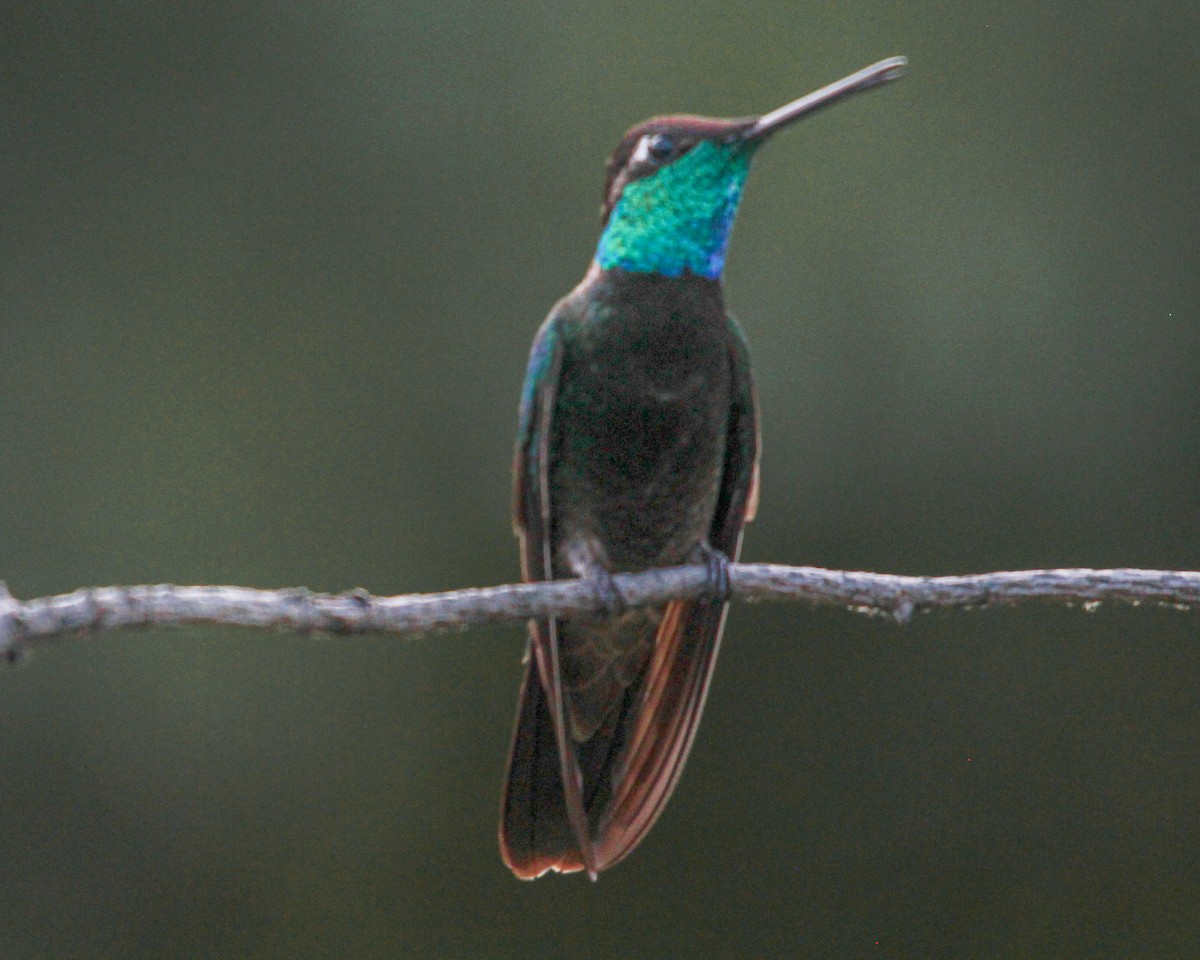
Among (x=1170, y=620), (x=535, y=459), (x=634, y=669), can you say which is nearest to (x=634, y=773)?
(x=634, y=669)

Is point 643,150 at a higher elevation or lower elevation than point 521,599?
higher

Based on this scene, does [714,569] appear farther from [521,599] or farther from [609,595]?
[521,599]

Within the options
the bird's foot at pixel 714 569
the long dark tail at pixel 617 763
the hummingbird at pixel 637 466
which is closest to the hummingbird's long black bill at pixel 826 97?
the hummingbird at pixel 637 466

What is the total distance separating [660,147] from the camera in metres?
3.47

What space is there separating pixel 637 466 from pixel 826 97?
88 cm

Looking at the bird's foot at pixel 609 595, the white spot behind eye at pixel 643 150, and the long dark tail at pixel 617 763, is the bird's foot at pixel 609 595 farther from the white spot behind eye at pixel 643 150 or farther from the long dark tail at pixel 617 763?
the white spot behind eye at pixel 643 150

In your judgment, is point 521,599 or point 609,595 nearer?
point 521,599

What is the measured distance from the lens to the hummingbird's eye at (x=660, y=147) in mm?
3455

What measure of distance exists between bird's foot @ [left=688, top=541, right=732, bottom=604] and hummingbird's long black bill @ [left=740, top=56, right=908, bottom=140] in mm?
921

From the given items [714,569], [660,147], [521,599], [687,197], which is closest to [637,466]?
[714,569]

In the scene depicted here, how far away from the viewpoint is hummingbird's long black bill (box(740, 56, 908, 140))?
10.2 feet

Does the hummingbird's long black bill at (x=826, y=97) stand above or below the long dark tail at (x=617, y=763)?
above

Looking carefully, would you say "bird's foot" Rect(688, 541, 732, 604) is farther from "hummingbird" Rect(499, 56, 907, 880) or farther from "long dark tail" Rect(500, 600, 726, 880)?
"long dark tail" Rect(500, 600, 726, 880)

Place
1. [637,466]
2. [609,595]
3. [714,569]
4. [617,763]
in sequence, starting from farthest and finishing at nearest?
[617,763] → [637,466] → [714,569] → [609,595]
